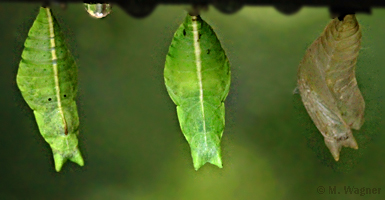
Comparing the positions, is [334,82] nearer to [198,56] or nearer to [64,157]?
[198,56]

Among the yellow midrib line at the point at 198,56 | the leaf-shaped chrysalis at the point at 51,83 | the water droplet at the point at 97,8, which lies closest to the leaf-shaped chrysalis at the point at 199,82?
the yellow midrib line at the point at 198,56

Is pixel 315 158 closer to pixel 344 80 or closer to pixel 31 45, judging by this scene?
pixel 344 80

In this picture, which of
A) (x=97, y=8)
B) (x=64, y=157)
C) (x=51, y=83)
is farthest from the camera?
(x=64, y=157)

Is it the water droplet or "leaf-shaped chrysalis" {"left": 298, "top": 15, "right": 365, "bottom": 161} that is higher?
the water droplet

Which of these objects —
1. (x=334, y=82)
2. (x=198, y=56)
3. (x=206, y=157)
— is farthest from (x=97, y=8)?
(x=334, y=82)

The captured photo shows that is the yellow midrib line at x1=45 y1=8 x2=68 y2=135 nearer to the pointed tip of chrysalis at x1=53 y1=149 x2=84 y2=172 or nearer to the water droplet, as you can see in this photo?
the pointed tip of chrysalis at x1=53 y1=149 x2=84 y2=172

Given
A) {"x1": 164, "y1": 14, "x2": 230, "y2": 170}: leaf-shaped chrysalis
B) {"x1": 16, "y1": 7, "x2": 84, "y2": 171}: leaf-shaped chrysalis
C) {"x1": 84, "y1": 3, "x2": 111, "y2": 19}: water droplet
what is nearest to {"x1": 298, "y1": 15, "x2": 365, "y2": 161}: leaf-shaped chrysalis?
{"x1": 164, "y1": 14, "x2": 230, "y2": 170}: leaf-shaped chrysalis

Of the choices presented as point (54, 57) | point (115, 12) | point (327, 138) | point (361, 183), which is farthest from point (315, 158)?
point (54, 57)
